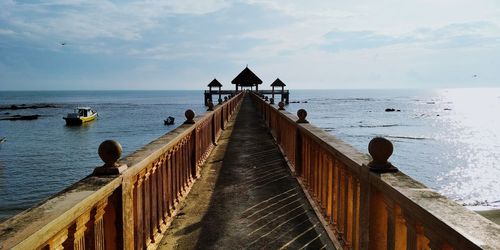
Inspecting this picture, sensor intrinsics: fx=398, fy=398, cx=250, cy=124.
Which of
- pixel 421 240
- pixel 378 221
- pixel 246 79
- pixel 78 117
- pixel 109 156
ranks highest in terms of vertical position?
pixel 246 79

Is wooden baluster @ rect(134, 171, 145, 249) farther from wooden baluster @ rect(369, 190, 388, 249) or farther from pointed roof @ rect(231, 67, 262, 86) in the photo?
pointed roof @ rect(231, 67, 262, 86)

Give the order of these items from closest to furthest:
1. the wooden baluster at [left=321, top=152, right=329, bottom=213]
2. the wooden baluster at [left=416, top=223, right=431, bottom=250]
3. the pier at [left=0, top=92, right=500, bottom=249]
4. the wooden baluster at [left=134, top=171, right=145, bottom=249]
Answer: the pier at [left=0, top=92, right=500, bottom=249], the wooden baluster at [left=416, top=223, right=431, bottom=250], the wooden baluster at [left=134, top=171, right=145, bottom=249], the wooden baluster at [left=321, top=152, right=329, bottom=213]

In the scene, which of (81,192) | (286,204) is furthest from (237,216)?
(81,192)

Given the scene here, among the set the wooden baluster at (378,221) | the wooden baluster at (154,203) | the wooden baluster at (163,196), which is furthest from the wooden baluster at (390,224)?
the wooden baluster at (163,196)

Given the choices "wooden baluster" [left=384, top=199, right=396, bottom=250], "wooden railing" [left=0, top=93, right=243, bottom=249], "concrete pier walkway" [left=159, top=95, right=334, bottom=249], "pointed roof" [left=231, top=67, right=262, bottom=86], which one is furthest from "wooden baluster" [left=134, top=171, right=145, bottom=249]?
"pointed roof" [left=231, top=67, right=262, bottom=86]

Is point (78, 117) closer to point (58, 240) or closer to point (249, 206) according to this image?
point (249, 206)

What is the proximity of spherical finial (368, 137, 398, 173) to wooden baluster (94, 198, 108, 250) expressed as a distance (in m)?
1.92

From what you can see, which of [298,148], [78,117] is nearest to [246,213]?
[298,148]

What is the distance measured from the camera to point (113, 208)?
2949 mm

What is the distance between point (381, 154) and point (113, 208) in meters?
2.00

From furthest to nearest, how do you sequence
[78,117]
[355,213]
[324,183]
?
[78,117], [324,183], [355,213]

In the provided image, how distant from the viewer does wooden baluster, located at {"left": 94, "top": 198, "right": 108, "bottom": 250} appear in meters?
2.65

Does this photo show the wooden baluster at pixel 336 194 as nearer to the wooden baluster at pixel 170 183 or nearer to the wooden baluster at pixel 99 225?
the wooden baluster at pixel 170 183

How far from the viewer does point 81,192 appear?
246 cm
